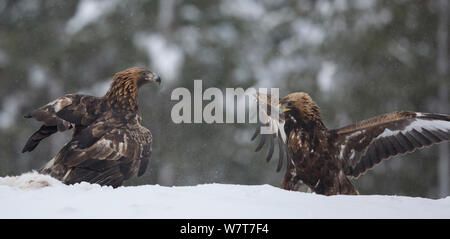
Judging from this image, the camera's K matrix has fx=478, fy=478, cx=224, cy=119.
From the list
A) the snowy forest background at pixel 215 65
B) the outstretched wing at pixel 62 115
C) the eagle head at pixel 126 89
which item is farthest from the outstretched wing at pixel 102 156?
the snowy forest background at pixel 215 65

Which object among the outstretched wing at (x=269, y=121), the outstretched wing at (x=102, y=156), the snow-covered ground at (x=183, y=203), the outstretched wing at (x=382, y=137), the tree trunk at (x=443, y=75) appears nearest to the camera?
the snow-covered ground at (x=183, y=203)

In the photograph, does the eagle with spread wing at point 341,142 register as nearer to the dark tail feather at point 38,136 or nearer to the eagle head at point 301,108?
the eagle head at point 301,108

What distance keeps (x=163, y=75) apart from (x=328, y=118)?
3.43 metres

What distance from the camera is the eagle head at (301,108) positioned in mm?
4164

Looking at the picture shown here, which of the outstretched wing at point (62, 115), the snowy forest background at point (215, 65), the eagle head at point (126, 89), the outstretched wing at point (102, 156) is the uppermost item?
the snowy forest background at point (215, 65)

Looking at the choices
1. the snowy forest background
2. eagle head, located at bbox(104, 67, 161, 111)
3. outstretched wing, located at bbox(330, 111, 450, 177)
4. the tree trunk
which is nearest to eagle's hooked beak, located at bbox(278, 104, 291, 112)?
outstretched wing, located at bbox(330, 111, 450, 177)

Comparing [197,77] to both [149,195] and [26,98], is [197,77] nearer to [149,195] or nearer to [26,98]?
[26,98]

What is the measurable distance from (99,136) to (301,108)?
173 centimetres

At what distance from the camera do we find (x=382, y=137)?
4.18 metres

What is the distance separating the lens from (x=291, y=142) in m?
4.12

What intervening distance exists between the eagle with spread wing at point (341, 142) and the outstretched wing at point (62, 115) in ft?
5.50

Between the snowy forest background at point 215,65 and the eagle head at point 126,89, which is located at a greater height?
the snowy forest background at point 215,65

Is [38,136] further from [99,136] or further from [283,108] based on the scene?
[283,108]

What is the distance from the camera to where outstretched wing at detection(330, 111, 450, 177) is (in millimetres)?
4016
